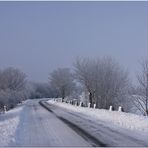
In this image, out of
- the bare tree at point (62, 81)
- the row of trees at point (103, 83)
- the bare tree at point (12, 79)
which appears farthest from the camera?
the bare tree at point (12, 79)

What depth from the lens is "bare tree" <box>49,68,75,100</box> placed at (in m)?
126

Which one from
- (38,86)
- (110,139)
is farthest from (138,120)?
(38,86)

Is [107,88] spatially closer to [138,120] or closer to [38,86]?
[138,120]

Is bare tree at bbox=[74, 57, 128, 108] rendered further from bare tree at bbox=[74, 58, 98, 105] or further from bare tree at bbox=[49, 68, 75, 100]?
bare tree at bbox=[49, 68, 75, 100]

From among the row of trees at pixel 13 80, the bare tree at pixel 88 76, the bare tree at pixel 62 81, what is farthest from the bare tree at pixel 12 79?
the bare tree at pixel 88 76

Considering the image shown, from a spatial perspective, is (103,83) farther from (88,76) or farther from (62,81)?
(62,81)

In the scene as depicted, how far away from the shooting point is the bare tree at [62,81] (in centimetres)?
12631

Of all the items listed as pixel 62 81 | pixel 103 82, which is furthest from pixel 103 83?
pixel 62 81

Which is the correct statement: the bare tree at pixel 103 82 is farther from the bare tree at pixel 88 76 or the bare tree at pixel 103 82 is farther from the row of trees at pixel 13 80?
the row of trees at pixel 13 80

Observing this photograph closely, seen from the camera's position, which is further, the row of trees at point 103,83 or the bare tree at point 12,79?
the bare tree at point 12,79

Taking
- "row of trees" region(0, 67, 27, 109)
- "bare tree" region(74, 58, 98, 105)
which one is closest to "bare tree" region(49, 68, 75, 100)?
"row of trees" region(0, 67, 27, 109)

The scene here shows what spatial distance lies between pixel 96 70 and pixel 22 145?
5893cm

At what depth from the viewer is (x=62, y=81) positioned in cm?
12988

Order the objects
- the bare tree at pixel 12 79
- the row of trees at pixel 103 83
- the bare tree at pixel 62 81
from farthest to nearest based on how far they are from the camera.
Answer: the bare tree at pixel 12 79 < the bare tree at pixel 62 81 < the row of trees at pixel 103 83
